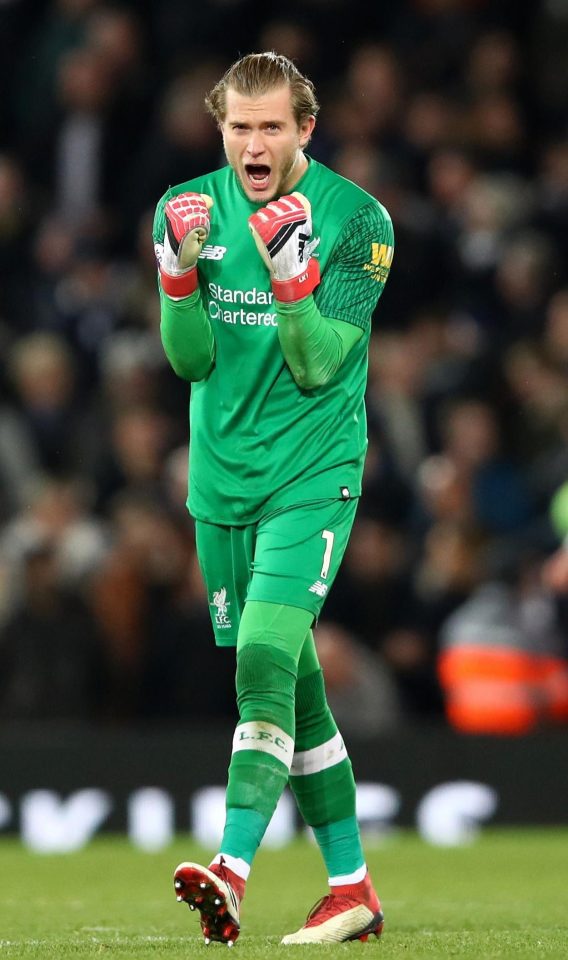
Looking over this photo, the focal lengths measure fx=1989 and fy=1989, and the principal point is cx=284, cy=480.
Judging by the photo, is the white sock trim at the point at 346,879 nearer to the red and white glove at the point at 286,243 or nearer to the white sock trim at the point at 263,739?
the white sock trim at the point at 263,739

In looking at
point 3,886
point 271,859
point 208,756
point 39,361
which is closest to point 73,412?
point 39,361

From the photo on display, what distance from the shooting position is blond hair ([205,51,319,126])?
222 inches

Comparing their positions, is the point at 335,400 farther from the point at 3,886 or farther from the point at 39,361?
the point at 39,361

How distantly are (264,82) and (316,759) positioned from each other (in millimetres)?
1992

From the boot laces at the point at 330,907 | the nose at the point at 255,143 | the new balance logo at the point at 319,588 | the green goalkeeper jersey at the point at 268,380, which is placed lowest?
the boot laces at the point at 330,907

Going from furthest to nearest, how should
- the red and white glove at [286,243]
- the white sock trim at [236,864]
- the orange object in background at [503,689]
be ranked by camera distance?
the orange object in background at [503,689] → the red and white glove at [286,243] → the white sock trim at [236,864]

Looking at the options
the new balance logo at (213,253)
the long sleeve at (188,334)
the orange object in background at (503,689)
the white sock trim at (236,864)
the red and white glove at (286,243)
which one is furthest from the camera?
the orange object in background at (503,689)

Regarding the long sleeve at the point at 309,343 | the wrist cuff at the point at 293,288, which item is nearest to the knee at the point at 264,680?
the long sleeve at the point at 309,343

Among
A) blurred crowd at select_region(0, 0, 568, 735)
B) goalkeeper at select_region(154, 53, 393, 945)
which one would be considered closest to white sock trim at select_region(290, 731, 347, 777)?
goalkeeper at select_region(154, 53, 393, 945)

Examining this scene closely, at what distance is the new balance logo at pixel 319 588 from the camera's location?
5.59 m

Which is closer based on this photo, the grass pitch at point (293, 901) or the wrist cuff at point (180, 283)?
the grass pitch at point (293, 901)

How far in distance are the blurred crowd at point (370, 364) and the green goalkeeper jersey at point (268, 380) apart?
4867 millimetres

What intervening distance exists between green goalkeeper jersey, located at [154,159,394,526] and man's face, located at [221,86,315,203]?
0.12 meters

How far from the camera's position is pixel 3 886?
8359 millimetres
